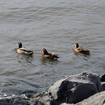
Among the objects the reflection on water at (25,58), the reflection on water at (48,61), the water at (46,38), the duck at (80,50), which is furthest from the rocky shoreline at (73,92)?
the duck at (80,50)

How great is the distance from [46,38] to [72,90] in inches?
332

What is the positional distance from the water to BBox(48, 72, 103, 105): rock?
6.01 feet

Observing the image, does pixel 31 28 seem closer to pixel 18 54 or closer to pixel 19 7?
pixel 18 54

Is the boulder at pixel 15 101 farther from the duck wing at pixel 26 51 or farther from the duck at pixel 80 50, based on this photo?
the duck at pixel 80 50

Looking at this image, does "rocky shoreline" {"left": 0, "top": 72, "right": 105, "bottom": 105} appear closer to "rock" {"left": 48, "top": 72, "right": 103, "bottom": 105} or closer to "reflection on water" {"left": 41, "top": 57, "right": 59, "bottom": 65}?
"rock" {"left": 48, "top": 72, "right": 103, "bottom": 105}

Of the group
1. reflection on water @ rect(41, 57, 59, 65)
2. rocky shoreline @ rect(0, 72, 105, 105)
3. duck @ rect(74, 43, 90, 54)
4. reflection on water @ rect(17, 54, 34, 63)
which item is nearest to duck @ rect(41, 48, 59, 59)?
reflection on water @ rect(41, 57, 59, 65)

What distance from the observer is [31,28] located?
1623 cm

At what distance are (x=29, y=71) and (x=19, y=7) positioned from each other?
11.4 meters

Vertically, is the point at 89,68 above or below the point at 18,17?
below

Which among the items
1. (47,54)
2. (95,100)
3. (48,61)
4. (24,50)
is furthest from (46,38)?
(95,100)

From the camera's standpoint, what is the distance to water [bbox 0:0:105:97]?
9.91 m

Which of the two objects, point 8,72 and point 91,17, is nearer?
point 8,72

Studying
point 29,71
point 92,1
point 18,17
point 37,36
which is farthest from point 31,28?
point 92,1

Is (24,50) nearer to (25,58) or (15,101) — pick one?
(25,58)
